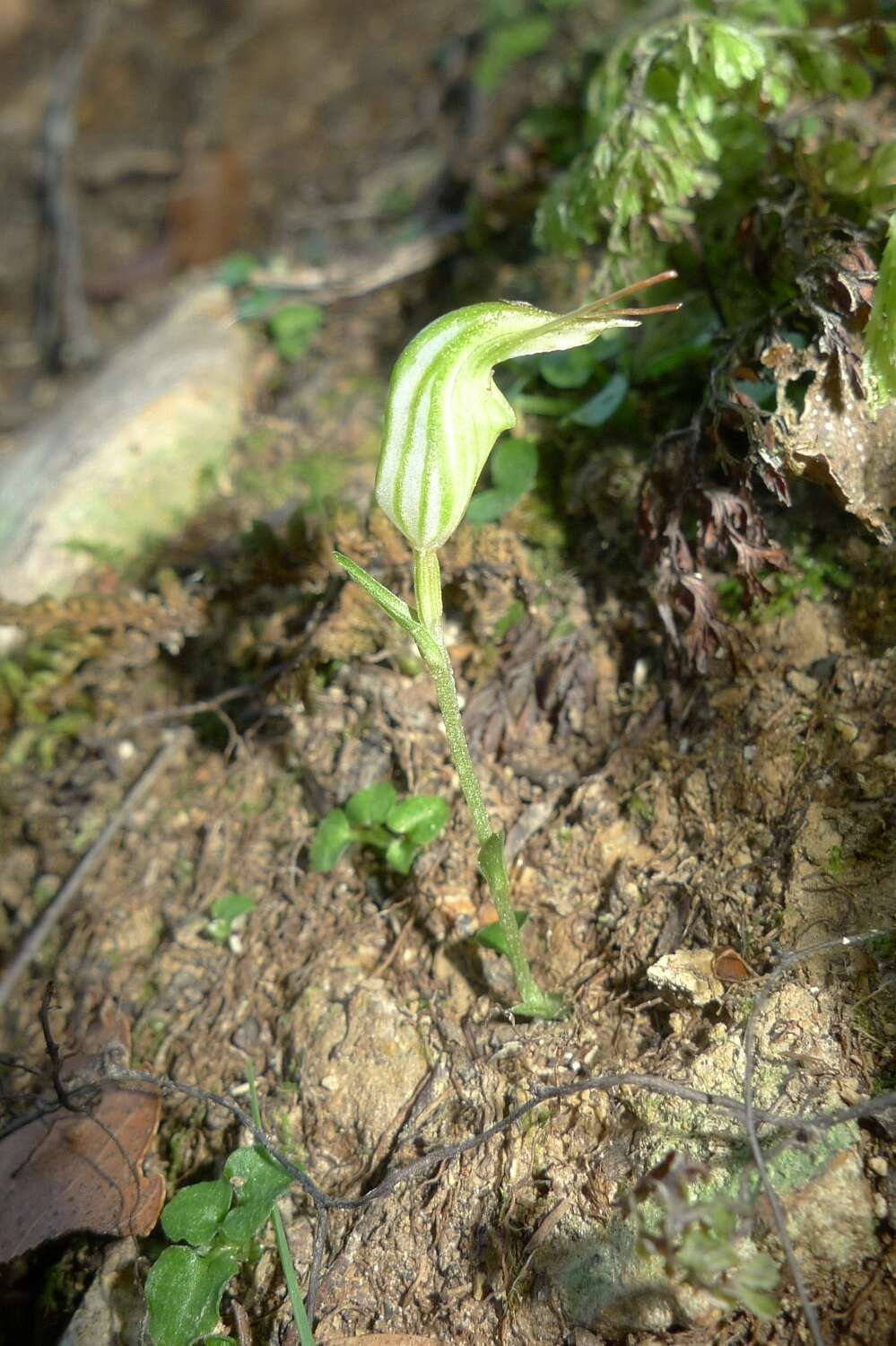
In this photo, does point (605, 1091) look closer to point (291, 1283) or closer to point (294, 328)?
point (291, 1283)

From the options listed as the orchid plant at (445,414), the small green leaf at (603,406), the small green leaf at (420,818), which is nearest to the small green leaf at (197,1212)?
the small green leaf at (420,818)

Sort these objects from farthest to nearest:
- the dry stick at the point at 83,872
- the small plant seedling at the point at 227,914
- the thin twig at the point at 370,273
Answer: the thin twig at the point at 370,273, the dry stick at the point at 83,872, the small plant seedling at the point at 227,914

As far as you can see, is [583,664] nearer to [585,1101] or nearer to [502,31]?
[585,1101]

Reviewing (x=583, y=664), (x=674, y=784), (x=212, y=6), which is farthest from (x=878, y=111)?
(x=212, y=6)

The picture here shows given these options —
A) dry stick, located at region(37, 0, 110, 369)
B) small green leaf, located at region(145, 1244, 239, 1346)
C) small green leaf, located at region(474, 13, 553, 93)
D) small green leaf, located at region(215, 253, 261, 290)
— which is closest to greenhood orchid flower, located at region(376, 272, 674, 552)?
small green leaf, located at region(145, 1244, 239, 1346)

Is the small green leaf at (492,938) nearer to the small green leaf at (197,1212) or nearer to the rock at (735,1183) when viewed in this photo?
the rock at (735,1183)

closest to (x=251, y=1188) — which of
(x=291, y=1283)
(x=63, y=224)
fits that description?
(x=291, y=1283)

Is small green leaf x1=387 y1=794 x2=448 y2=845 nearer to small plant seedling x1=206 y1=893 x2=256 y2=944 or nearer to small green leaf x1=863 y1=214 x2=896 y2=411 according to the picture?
small plant seedling x1=206 y1=893 x2=256 y2=944

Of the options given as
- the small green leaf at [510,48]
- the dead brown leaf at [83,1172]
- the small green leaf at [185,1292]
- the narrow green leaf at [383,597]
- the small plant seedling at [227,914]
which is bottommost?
the small green leaf at [185,1292]
